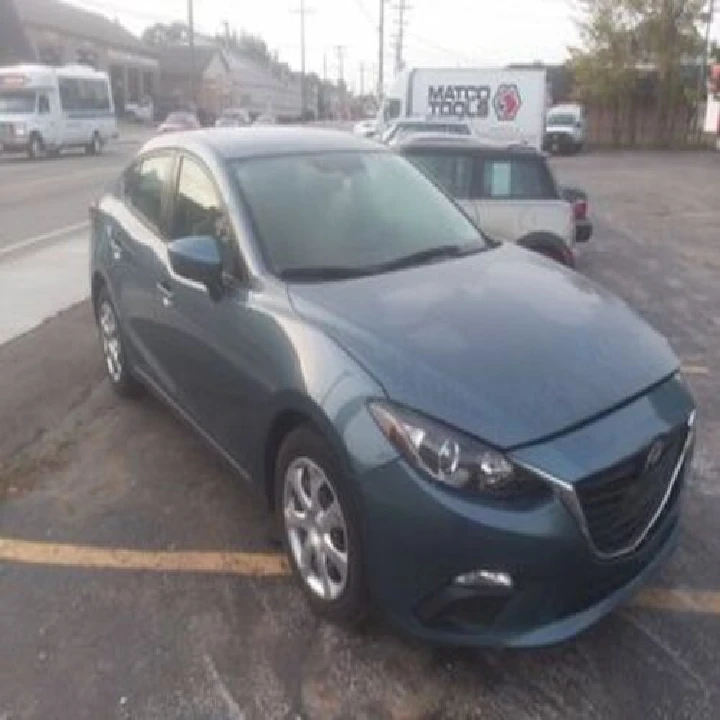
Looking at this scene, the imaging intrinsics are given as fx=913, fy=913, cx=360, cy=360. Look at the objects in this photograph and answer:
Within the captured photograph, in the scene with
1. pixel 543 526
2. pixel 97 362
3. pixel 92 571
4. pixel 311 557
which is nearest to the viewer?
pixel 543 526

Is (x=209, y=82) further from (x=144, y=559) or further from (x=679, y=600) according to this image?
(x=679, y=600)

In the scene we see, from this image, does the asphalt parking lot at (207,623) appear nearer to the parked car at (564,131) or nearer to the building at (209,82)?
the parked car at (564,131)

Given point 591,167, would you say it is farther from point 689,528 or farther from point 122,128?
point 122,128

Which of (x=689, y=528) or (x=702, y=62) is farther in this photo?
(x=702, y=62)

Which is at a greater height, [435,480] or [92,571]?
[435,480]

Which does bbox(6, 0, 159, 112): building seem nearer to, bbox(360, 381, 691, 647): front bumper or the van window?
the van window

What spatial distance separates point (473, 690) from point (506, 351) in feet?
3.73

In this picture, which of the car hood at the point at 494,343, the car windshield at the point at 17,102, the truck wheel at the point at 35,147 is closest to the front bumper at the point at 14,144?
the truck wheel at the point at 35,147

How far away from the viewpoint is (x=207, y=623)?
11.3 feet

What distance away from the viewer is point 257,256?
150 inches

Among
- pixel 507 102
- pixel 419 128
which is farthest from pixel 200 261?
pixel 507 102

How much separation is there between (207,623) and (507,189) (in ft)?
20.4

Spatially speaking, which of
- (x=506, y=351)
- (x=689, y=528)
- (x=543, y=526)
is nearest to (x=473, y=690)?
(x=543, y=526)

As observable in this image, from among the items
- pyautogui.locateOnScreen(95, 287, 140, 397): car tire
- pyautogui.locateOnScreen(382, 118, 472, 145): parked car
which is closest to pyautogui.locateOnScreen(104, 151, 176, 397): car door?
pyautogui.locateOnScreen(95, 287, 140, 397): car tire
